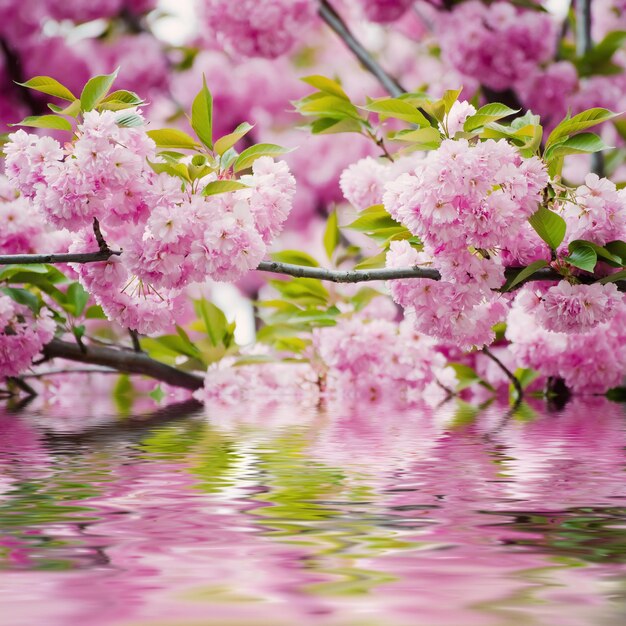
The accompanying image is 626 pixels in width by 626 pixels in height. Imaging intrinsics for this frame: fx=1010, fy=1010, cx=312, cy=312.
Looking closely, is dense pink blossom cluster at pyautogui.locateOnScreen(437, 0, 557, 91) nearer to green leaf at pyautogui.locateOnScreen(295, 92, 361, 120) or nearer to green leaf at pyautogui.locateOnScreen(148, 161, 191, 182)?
green leaf at pyautogui.locateOnScreen(295, 92, 361, 120)

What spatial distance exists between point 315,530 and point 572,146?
640mm

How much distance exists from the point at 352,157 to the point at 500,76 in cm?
111

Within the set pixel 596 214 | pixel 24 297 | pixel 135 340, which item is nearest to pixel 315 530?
pixel 596 214

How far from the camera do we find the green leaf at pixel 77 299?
1.60 meters

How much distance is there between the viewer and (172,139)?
1044 mm

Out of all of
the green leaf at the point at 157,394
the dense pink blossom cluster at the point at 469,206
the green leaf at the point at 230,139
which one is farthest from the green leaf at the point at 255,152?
the green leaf at the point at 157,394

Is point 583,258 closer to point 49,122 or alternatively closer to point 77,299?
point 49,122

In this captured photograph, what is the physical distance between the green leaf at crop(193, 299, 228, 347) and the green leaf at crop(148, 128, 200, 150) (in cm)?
80

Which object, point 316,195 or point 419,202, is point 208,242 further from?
point 316,195

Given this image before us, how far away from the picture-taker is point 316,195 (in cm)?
329

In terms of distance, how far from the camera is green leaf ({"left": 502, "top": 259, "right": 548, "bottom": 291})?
1025mm

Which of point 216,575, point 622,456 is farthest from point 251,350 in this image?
point 216,575

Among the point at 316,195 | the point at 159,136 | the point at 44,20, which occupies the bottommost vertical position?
the point at 159,136

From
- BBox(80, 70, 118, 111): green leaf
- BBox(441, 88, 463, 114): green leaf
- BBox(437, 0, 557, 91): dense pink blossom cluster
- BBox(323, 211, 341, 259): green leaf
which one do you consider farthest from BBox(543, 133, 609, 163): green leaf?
BBox(437, 0, 557, 91): dense pink blossom cluster
